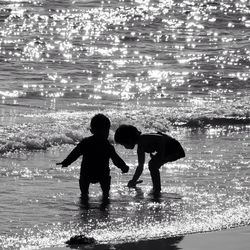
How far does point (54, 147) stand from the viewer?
1227cm

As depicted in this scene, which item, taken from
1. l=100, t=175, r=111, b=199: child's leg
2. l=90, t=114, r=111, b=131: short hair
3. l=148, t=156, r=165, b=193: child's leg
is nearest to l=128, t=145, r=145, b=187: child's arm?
l=148, t=156, r=165, b=193: child's leg

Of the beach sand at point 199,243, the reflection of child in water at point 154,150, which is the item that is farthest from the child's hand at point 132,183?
the beach sand at point 199,243

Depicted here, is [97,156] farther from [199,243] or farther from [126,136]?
[199,243]

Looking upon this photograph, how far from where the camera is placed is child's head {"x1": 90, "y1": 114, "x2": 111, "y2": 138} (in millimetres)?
8895

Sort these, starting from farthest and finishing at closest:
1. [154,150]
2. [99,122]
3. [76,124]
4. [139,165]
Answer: [76,124] < [154,150] < [139,165] < [99,122]

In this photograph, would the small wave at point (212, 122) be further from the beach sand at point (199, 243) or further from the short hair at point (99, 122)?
the beach sand at point (199, 243)

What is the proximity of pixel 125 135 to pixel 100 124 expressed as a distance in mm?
285

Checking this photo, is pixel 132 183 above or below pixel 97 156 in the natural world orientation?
below

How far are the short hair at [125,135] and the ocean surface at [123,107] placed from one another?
63 cm

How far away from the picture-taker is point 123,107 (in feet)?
54.6

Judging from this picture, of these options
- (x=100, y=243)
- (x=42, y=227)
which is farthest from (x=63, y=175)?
(x=100, y=243)

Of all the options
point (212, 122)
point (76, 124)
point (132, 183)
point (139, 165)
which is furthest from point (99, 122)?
point (212, 122)

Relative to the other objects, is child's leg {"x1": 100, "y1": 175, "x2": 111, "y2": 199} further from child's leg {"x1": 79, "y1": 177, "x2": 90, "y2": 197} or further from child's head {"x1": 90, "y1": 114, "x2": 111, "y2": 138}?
child's head {"x1": 90, "y1": 114, "x2": 111, "y2": 138}

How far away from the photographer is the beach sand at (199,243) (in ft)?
23.2
